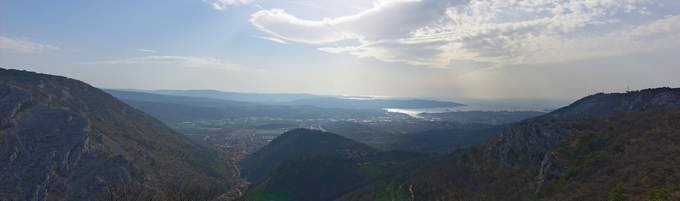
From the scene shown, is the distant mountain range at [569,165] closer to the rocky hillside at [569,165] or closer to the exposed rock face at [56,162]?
the rocky hillside at [569,165]

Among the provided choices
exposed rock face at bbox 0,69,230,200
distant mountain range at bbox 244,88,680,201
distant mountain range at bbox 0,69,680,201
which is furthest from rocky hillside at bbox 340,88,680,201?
exposed rock face at bbox 0,69,230,200

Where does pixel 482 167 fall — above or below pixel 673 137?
below

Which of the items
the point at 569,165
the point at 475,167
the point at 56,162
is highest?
the point at 569,165

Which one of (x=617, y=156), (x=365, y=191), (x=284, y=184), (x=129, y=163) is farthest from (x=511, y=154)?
(x=129, y=163)

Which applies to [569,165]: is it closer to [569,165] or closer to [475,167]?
[569,165]

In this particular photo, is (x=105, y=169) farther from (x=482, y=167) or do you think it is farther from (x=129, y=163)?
(x=482, y=167)

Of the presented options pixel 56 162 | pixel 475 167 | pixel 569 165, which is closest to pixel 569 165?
pixel 569 165

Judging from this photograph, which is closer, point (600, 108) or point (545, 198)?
point (545, 198)

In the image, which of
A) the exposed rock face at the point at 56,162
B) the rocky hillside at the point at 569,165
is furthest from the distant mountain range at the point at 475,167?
the exposed rock face at the point at 56,162
